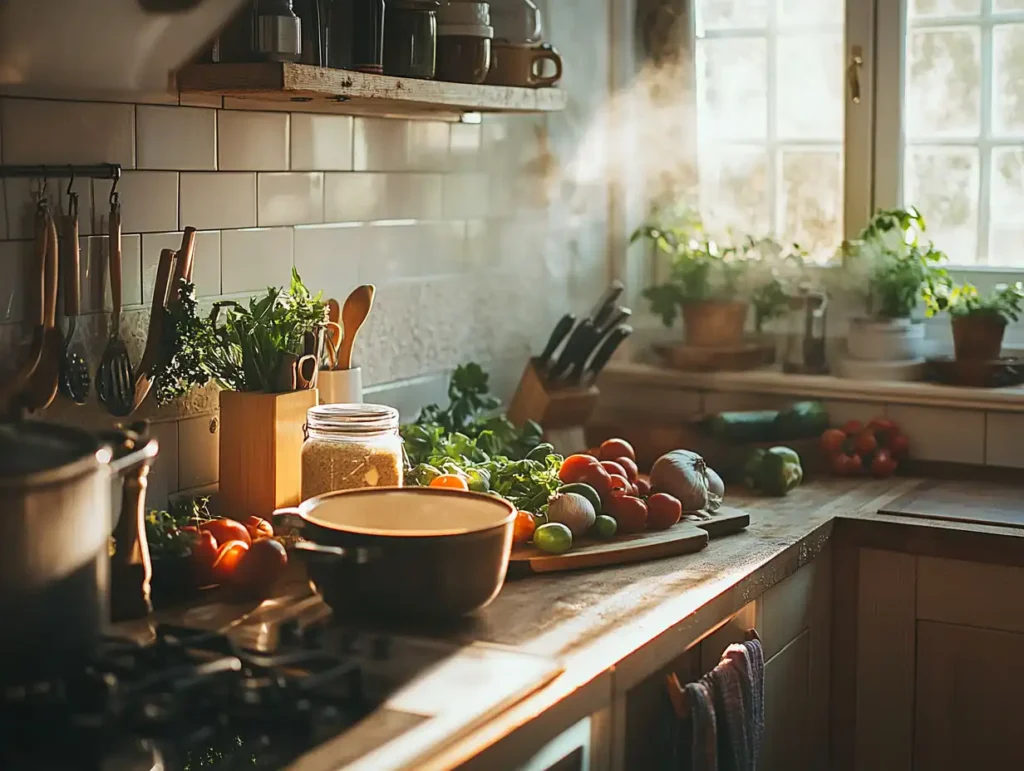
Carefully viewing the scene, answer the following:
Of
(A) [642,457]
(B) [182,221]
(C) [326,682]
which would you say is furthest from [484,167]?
(C) [326,682]

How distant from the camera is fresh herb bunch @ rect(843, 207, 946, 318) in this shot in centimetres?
295

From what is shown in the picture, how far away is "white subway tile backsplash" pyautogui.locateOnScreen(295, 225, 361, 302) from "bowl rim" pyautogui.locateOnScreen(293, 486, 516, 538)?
502 mm

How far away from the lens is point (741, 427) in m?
2.85

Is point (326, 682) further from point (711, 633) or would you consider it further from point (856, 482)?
point (856, 482)

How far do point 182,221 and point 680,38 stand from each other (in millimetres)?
1549

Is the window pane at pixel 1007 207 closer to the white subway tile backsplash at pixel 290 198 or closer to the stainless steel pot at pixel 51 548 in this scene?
the white subway tile backsplash at pixel 290 198

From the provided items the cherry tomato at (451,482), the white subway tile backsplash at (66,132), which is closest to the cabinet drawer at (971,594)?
the cherry tomato at (451,482)

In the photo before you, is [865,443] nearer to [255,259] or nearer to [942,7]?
[942,7]

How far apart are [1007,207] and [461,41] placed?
4.47 feet

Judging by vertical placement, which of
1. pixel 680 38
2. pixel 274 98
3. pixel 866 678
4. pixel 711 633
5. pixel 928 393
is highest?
pixel 680 38

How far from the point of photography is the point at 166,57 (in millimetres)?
1969

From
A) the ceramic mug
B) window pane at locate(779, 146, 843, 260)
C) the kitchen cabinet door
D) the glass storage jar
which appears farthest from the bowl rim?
window pane at locate(779, 146, 843, 260)

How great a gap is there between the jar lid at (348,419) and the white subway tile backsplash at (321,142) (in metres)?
0.47

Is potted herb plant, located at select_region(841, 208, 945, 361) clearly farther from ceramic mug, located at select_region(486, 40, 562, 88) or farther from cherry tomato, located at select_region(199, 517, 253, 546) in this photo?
cherry tomato, located at select_region(199, 517, 253, 546)
